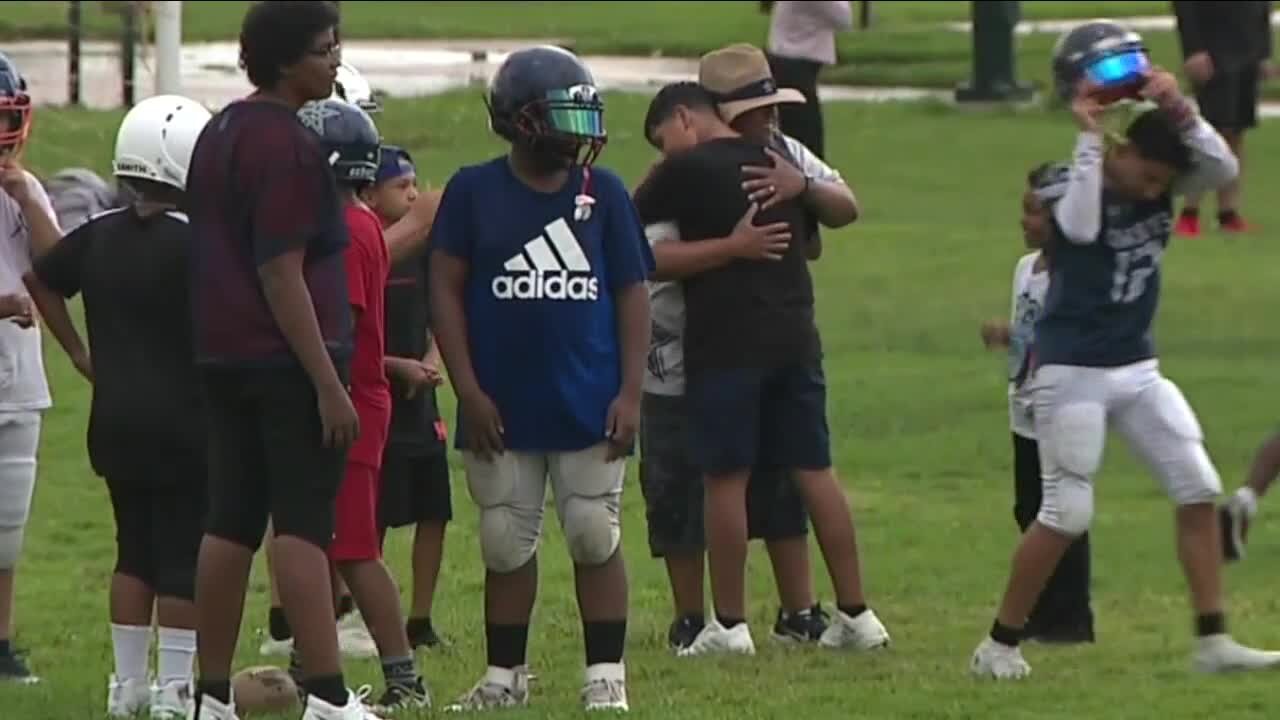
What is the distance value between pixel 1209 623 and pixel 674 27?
28.8m

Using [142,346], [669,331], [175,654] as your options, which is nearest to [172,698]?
[175,654]

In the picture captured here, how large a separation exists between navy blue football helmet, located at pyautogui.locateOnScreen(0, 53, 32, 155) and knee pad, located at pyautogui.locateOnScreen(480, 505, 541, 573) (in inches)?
66.3

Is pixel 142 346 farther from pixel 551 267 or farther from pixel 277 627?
pixel 277 627

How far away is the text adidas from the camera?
752 centimetres

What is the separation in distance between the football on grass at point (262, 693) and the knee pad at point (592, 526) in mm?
835

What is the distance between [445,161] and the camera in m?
21.3

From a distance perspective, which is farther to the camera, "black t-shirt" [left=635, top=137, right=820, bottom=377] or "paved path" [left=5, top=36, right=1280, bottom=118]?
"paved path" [left=5, top=36, right=1280, bottom=118]

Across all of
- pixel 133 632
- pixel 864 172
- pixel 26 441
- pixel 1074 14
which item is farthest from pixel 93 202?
pixel 1074 14

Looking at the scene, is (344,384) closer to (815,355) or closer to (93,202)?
(815,355)

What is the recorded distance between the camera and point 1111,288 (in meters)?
8.07

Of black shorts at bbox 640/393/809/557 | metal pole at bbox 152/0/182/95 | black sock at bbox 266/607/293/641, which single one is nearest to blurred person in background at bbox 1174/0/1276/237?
metal pole at bbox 152/0/182/95

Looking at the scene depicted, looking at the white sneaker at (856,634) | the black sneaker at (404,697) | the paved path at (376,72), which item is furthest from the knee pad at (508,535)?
the paved path at (376,72)

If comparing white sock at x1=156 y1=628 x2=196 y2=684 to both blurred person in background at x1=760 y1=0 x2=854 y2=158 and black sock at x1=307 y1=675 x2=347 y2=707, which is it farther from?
blurred person in background at x1=760 y1=0 x2=854 y2=158

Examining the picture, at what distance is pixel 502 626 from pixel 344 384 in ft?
3.42
